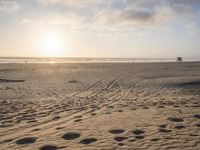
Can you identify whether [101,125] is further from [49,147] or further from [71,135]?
[49,147]

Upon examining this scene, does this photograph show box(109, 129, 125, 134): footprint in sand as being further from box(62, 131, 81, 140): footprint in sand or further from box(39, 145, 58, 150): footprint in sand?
box(39, 145, 58, 150): footprint in sand

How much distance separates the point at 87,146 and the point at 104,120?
7.90ft

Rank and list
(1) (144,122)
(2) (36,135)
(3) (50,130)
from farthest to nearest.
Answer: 1. (1) (144,122)
2. (3) (50,130)
3. (2) (36,135)

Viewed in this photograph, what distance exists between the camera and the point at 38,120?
930 cm

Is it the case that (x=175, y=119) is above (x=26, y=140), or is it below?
above

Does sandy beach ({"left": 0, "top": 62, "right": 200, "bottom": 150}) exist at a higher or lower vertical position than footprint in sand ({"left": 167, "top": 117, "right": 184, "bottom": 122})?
lower

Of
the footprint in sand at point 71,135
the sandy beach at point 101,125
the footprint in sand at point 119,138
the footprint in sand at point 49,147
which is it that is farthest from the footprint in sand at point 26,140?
the footprint in sand at point 119,138

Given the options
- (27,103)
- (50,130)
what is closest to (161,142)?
(50,130)

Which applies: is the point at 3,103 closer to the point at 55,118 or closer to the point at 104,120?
the point at 55,118

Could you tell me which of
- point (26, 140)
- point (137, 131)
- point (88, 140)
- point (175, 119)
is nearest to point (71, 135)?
point (88, 140)

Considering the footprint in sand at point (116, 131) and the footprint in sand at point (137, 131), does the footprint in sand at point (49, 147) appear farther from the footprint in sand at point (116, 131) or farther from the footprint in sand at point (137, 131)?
the footprint in sand at point (137, 131)

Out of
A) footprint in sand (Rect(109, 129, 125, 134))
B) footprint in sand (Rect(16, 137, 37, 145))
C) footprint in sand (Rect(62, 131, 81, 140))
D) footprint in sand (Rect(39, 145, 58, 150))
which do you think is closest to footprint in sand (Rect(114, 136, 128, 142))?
footprint in sand (Rect(109, 129, 125, 134))

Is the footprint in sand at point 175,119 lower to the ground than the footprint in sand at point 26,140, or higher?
higher

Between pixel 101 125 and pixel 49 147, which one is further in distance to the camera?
pixel 101 125
